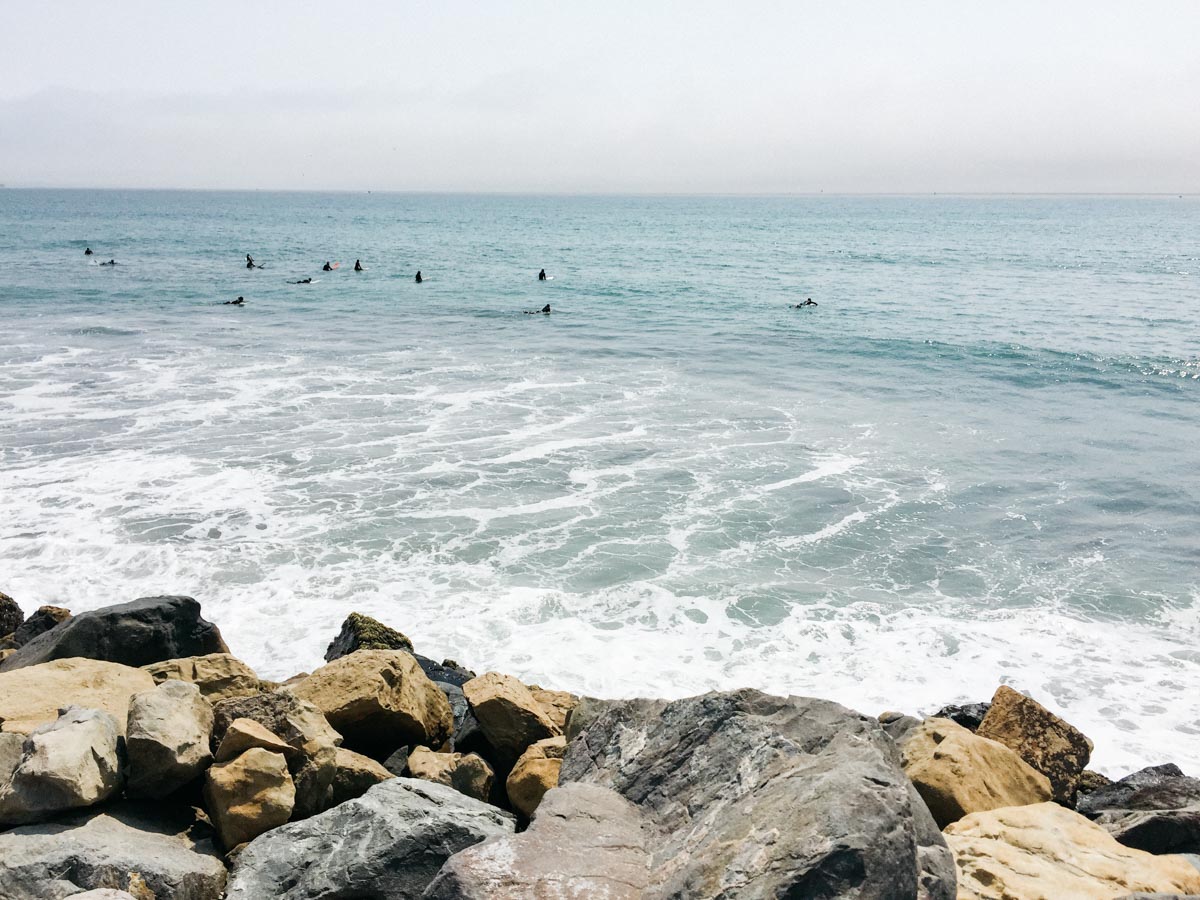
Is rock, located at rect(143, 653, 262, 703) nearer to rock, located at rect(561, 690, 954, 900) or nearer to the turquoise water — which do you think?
the turquoise water

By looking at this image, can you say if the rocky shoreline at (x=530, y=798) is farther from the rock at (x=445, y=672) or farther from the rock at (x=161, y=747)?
the rock at (x=445, y=672)

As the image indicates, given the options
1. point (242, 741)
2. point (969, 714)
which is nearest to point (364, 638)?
point (242, 741)

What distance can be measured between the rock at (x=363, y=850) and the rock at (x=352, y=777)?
83 cm

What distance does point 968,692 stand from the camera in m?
11.9

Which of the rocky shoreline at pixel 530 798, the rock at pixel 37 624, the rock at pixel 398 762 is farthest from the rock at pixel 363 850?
the rock at pixel 37 624

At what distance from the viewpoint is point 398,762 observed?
8.26m

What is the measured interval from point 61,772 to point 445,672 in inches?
211

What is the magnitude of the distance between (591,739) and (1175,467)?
19.0 m

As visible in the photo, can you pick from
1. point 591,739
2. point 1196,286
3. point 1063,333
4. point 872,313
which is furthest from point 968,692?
point 1196,286

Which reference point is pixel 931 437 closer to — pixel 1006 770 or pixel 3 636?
pixel 1006 770

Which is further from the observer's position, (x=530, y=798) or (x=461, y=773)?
(x=461, y=773)

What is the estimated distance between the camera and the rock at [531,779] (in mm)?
7430

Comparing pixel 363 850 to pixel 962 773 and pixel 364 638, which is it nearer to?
pixel 962 773

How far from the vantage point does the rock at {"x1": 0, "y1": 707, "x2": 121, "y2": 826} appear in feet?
20.0
